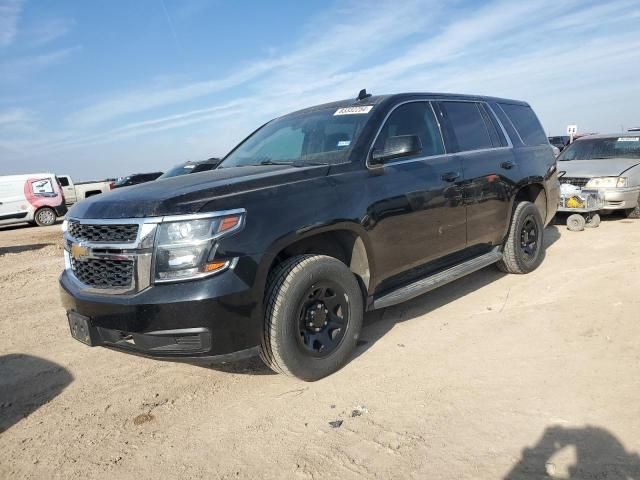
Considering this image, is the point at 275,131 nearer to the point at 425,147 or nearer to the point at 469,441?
the point at 425,147

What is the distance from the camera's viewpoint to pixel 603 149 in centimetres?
911

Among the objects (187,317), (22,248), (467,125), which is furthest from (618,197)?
(22,248)

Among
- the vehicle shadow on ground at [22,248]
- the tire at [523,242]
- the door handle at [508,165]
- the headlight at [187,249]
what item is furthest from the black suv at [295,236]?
the vehicle shadow on ground at [22,248]

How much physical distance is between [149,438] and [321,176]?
1.91 metres

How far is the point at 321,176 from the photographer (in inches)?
130

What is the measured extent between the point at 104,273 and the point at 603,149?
30.1 feet

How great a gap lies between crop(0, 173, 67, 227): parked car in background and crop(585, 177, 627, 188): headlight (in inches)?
662

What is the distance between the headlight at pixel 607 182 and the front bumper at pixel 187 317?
754 cm

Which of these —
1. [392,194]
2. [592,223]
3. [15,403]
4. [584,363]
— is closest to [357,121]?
[392,194]

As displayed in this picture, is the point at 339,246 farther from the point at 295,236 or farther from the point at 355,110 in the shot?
the point at 355,110

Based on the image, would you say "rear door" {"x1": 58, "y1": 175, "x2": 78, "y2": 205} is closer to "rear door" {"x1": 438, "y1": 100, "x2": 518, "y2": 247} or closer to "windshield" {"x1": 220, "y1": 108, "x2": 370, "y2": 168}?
"windshield" {"x1": 220, "y1": 108, "x2": 370, "y2": 168}

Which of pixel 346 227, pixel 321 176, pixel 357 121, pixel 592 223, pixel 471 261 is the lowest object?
pixel 592 223

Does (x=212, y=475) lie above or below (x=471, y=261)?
below

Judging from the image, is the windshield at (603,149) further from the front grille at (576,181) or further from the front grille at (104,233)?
the front grille at (104,233)
